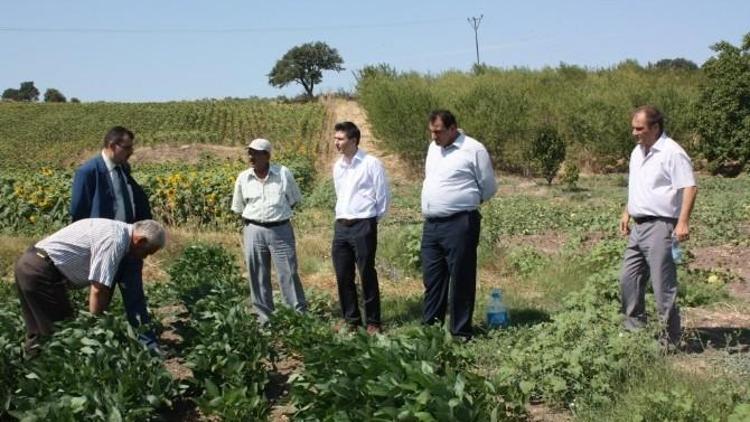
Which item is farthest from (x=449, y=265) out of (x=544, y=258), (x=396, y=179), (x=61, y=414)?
(x=396, y=179)

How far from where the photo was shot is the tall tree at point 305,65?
8812 cm

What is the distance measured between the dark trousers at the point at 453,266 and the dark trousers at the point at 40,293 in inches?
96.4

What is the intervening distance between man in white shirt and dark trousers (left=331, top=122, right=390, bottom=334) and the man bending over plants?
1681 mm

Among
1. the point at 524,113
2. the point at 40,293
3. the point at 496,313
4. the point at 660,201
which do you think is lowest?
the point at 496,313

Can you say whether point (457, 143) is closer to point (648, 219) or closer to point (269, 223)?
point (648, 219)

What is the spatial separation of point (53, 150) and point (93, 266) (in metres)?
32.0

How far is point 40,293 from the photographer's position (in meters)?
4.51

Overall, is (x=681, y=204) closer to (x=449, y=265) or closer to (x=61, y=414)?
(x=449, y=265)

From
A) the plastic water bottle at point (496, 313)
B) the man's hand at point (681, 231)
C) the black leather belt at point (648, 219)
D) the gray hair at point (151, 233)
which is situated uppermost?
the gray hair at point (151, 233)

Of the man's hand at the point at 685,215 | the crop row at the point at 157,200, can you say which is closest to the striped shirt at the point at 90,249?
the man's hand at the point at 685,215

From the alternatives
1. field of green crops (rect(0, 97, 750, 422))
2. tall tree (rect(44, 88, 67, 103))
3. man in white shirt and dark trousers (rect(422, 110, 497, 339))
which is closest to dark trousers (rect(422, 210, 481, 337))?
man in white shirt and dark trousers (rect(422, 110, 497, 339))

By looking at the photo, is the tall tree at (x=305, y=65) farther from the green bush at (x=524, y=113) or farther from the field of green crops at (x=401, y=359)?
the field of green crops at (x=401, y=359)

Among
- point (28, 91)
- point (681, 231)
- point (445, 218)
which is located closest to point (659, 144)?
point (681, 231)

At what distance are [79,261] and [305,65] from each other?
86.6 meters
